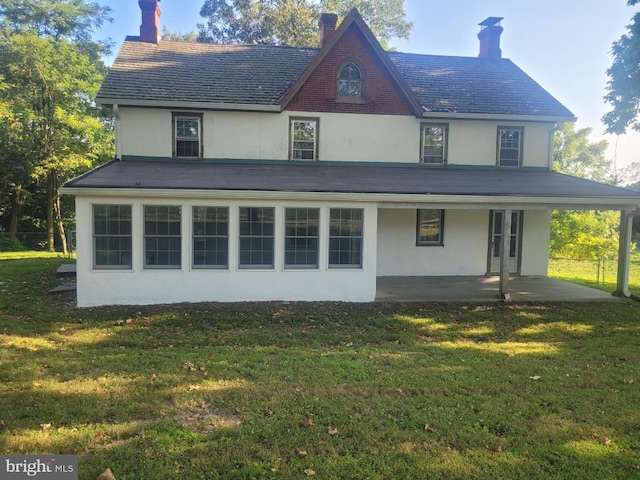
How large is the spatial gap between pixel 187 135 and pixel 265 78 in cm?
325

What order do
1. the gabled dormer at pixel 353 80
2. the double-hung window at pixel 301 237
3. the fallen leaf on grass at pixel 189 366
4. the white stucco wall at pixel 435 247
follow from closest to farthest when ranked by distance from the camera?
the fallen leaf on grass at pixel 189 366, the double-hung window at pixel 301 237, the gabled dormer at pixel 353 80, the white stucco wall at pixel 435 247

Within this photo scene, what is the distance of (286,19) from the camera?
29281 millimetres

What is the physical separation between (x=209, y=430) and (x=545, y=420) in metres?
3.44

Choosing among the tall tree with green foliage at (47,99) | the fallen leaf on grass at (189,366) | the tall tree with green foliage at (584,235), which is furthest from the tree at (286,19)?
the fallen leaf on grass at (189,366)

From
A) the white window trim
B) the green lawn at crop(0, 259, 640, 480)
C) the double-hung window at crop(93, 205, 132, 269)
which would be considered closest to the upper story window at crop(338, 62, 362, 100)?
the white window trim

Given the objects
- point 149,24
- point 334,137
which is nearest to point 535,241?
point 334,137

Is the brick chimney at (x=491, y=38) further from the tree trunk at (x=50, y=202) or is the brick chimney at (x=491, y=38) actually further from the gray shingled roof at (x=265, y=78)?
the tree trunk at (x=50, y=202)

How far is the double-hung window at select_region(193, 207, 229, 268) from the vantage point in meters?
10.5

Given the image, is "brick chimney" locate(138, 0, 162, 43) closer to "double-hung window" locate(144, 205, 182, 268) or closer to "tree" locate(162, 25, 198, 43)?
"double-hung window" locate(144, 205, 182, 268)

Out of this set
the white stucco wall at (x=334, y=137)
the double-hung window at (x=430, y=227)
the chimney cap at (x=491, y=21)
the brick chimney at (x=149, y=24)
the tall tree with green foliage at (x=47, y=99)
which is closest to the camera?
the white stucco wall at (x=334, y=137)

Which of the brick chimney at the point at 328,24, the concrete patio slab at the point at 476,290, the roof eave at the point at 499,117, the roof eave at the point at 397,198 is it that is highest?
the brick chimney at the point at 328,24

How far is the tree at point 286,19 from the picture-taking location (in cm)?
2948

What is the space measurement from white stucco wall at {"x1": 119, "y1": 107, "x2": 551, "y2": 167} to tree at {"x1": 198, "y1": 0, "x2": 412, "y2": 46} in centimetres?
1842

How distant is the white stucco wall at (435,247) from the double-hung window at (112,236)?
7.37 metres
